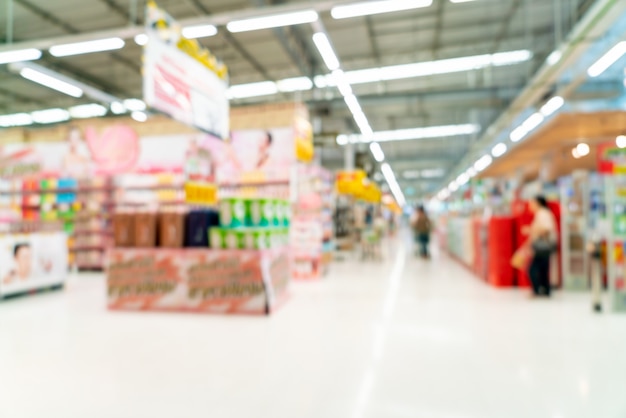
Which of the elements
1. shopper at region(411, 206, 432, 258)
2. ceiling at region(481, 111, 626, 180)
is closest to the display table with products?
ceiling at region(481, 111, 626, 180)

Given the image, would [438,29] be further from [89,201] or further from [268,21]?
[89,201]

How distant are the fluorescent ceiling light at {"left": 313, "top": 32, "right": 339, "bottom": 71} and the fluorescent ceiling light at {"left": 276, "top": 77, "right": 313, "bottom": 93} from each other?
15.0 ft

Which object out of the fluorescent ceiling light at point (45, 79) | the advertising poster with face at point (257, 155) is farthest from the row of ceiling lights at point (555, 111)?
the fluorescent ceiling light at point (45, 79)

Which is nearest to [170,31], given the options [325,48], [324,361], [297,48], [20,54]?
[325,48]

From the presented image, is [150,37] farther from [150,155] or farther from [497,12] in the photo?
[497,12]

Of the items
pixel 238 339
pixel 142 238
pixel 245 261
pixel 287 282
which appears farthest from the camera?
pixel 287 282

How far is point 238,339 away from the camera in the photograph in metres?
4.18

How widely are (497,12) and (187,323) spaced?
971 cm

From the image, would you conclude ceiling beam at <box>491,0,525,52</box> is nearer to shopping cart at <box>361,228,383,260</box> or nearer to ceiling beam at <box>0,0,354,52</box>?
ceiling beam at <box>0,0,354,52</box>

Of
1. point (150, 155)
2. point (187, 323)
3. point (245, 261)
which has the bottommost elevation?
point (187, 323)

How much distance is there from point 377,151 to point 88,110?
41.1 feet

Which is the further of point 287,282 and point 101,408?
point 287,282

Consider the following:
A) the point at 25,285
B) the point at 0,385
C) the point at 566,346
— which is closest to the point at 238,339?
the point at 0,385

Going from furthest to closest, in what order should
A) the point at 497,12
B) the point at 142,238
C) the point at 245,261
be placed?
the point at 497,12, the point at 142,238, the point at 245,261
